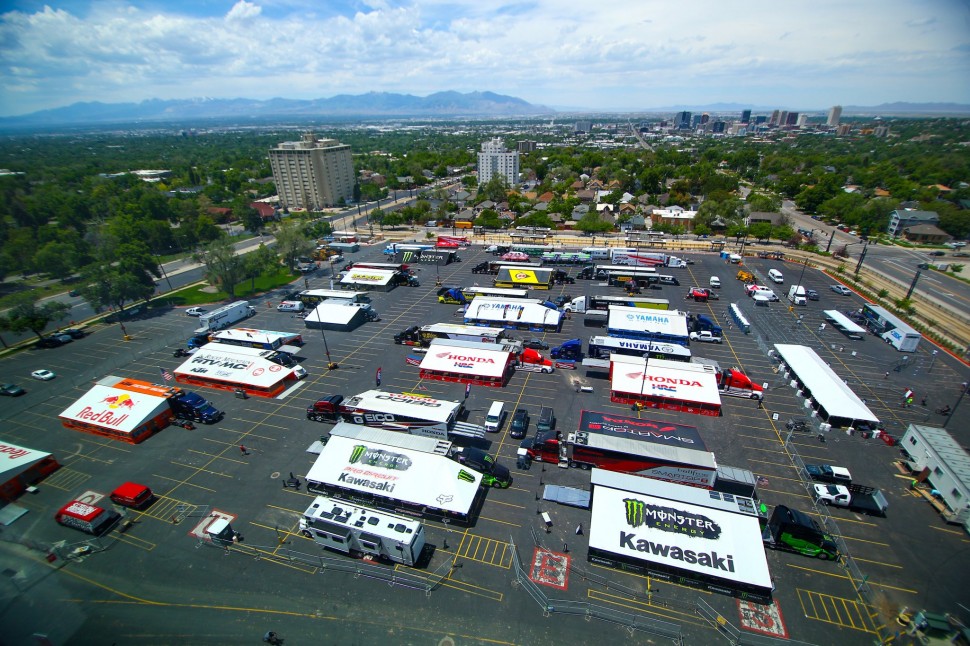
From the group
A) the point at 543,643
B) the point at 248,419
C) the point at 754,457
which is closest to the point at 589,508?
the point at 543,643

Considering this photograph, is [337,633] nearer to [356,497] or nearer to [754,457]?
[356,497]

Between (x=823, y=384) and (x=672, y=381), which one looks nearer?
(x=823, y=384)

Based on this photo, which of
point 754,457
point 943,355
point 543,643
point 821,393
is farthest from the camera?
point 943,355

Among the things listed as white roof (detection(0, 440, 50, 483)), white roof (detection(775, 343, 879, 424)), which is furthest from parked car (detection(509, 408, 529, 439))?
white roof (detection(0, 440, 50, 483))

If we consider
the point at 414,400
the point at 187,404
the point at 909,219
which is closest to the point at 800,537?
the point at 414,400

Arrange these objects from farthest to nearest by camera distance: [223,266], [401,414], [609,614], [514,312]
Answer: [223,266]
[514,312]
[401,414]
[609,614]

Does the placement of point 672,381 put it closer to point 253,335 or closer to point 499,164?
point 253,335
